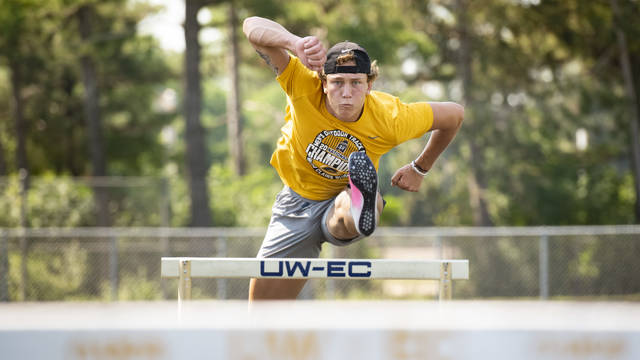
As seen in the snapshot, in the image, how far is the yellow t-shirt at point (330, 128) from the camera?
15.9ft

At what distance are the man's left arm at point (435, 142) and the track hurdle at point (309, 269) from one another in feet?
A: 3.00

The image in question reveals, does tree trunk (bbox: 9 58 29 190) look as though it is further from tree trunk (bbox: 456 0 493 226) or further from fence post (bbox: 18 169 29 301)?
tree trunk (bbox: 456 0 493 226)

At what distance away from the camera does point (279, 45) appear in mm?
4402

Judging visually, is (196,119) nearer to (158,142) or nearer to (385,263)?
(158,142)

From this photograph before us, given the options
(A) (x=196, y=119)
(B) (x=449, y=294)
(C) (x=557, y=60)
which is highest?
(C) (x=557, y=60)

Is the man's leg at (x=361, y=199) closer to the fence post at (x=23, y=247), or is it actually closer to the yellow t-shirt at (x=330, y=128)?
the yellow t-shirt at (x=330, y=128)

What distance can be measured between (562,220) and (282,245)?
14120 millimetres

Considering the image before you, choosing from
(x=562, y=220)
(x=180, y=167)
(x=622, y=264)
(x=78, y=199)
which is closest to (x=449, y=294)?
(x=622, y=264)

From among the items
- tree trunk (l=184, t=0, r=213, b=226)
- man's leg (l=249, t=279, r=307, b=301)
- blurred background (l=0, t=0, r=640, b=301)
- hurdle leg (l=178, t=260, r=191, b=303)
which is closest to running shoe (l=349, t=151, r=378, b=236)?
man's leg (l=249, t=279, r=307, b=301)

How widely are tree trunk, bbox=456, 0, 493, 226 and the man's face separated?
507 inches

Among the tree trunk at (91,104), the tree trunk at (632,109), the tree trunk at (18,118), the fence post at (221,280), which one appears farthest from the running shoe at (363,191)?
the tree trunk at (18,118)

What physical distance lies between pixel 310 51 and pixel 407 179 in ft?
4.67

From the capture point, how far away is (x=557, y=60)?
17984 millimetres

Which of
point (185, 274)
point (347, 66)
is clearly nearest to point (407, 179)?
point (347, 66)
